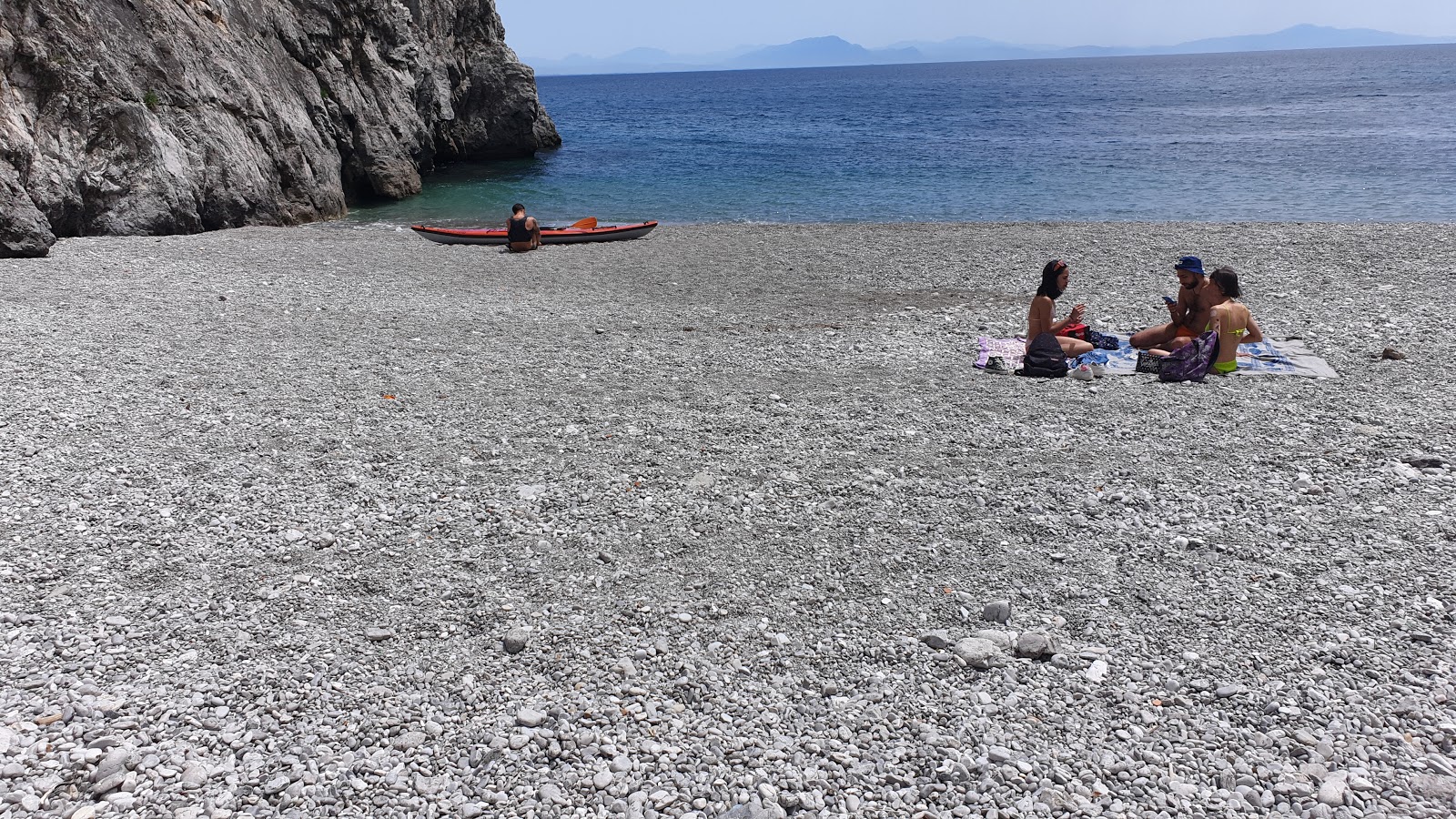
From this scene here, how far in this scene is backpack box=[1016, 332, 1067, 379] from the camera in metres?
11.1

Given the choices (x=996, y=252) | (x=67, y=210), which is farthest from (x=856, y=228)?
(x=67, y=210)

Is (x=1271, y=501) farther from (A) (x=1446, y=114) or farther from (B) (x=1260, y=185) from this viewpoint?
(A) (x=1446, y=114)

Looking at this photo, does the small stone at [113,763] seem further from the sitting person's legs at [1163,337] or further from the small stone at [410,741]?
the sitting person's legs at [1163,337]

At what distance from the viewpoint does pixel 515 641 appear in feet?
19.9

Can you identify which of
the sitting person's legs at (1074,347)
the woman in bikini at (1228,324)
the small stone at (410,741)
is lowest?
the small stone at (410,741)

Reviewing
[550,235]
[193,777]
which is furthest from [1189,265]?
[550,235]

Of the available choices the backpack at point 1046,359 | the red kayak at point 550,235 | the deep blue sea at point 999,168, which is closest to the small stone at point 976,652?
the backpack at point 1046,359

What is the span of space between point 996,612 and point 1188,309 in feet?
23.7

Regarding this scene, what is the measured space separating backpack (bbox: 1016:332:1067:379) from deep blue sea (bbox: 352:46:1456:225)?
63.1 feet

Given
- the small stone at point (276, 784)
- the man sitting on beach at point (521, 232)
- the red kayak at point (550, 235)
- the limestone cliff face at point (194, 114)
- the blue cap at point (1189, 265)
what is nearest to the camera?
the small stone at point (276, 784)

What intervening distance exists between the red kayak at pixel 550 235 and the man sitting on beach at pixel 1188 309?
1457cm

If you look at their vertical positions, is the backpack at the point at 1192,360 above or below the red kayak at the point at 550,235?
below

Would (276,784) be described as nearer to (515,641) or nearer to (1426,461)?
(515,641)

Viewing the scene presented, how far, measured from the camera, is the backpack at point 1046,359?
11.1m
